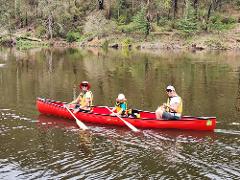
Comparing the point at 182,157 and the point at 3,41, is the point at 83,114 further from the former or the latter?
the point at 3,41

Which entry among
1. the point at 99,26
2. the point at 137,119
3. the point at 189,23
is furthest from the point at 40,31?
the point at 137,119

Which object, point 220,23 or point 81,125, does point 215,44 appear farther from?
point 81,125

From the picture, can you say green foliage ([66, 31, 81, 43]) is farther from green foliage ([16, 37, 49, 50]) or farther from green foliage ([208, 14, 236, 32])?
green foliage ([208, 14, 236, 32])

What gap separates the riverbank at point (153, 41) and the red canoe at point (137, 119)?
53408 millimetres

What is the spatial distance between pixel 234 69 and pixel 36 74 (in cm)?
1893

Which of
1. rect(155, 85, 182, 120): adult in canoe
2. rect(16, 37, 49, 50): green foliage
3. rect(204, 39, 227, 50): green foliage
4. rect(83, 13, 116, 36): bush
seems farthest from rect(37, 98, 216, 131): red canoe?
rect(16, 37, 49, 50): green foliage

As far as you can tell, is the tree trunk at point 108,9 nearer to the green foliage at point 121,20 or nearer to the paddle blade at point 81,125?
the green foliage at point 121,20

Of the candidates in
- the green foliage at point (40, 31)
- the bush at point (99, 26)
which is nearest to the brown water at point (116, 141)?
the bush at point (99, 26)

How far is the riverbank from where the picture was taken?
7231cm

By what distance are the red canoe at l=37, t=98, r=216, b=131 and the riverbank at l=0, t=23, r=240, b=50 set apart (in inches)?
2103

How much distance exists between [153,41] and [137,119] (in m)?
57.3

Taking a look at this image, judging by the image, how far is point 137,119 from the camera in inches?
748

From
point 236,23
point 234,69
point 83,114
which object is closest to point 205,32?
point 236,23

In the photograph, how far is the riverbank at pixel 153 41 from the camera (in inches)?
2847
